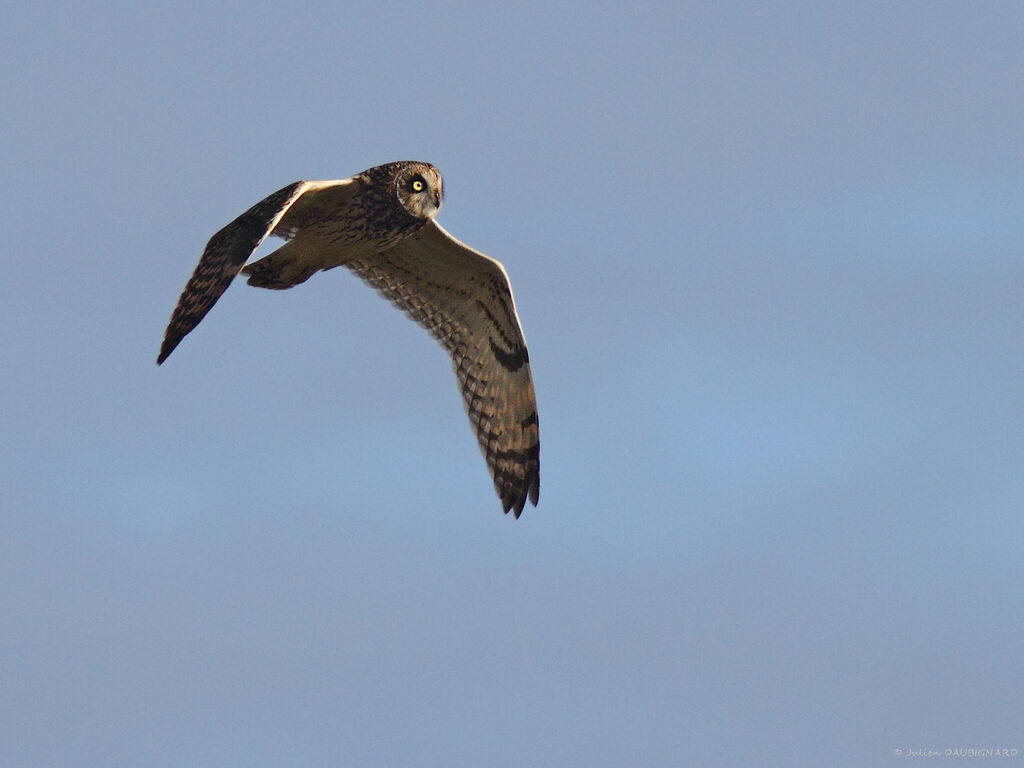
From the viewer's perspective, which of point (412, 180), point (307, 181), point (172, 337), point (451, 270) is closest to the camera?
point (172, 337)

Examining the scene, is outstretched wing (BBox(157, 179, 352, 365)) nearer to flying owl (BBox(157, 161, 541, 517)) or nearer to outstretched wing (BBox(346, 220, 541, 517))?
flying owl (BBox(157, 161, 541, 517))

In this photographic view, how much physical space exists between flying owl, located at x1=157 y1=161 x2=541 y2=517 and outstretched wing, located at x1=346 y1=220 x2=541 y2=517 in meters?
0.01

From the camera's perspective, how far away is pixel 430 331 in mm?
18078

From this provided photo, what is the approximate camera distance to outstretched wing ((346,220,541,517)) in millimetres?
17609

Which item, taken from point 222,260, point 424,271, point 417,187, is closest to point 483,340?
point 424,271

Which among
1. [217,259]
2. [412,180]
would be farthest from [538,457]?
[217,259]

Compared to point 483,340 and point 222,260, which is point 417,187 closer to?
point 483,340

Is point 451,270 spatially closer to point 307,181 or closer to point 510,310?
point 510,310

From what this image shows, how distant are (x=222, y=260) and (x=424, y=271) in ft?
11.2

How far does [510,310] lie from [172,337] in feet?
14.7

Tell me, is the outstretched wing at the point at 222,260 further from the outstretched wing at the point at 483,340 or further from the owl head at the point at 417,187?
Answer: the outstretched wing at the point at 483,340

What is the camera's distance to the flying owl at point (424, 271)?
16.3 m

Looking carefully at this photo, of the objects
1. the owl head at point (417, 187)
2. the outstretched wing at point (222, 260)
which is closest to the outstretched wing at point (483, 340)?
the owl head at point (417, 187)

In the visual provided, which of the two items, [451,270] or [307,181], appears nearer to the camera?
[307,181]
